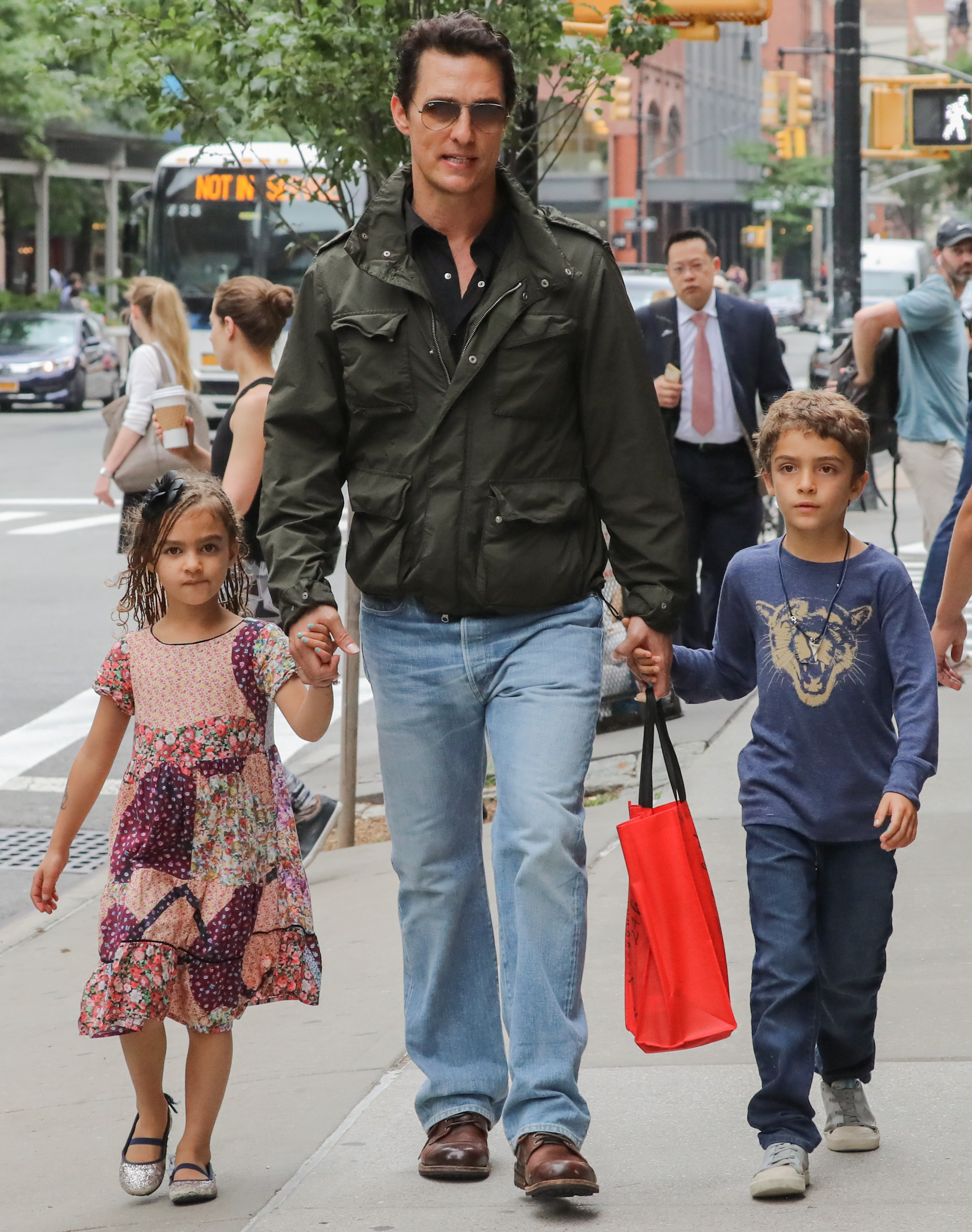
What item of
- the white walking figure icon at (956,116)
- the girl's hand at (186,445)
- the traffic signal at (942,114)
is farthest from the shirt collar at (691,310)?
the white walking figure icon at (956,116)

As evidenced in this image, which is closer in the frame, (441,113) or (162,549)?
(441,113)

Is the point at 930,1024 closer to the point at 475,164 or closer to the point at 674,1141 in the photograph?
the point at 674,1141

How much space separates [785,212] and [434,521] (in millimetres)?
88082

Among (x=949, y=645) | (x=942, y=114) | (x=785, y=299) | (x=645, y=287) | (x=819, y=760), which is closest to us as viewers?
(x=819, y=760)

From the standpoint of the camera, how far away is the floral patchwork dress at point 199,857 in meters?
3.64

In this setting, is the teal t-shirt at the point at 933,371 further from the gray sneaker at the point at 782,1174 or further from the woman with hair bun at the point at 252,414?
the gray sneaker at the point at 782,1174

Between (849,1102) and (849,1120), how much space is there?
32mm

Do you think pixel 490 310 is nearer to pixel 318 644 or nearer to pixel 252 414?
pixel 318 644

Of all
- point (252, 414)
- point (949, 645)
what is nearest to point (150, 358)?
point (252, 414)

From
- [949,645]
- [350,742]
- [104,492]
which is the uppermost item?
[104,492]

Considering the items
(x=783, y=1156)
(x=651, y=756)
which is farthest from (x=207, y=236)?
(x=783, y=1156)

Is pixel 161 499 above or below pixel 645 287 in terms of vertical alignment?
below

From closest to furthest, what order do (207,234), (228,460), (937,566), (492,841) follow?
(492,841) < (228,460) < (937,566) < (207,234)

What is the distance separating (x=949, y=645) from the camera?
4656 millimetres
